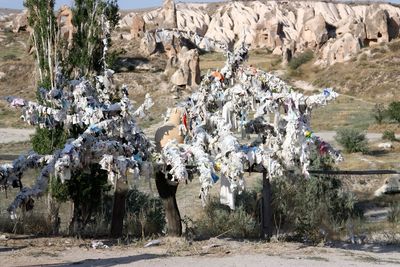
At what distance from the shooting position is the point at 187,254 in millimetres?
8344

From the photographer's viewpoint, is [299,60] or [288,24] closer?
[299,60]

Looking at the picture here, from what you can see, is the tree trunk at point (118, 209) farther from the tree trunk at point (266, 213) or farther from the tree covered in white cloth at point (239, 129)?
the tree trunk at point (266, 213)

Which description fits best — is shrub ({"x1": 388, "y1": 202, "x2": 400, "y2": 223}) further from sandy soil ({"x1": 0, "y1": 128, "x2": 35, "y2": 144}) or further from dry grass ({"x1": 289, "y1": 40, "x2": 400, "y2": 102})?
dry grass ({"x1": 289, "y1": 40, "x2": 400, "y2": 102})

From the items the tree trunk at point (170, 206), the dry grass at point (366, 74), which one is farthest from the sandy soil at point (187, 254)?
the dry grass at point (366, 74)

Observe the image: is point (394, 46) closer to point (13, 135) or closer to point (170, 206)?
point (13, 135)

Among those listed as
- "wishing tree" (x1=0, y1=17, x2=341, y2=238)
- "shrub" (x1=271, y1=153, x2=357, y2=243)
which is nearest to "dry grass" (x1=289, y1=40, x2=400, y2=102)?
"shrub" (x1=271, y1=153, x2=357, y2=243)

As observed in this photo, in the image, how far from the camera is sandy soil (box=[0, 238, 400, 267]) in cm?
779

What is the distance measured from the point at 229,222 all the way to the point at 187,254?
1968 millimetres

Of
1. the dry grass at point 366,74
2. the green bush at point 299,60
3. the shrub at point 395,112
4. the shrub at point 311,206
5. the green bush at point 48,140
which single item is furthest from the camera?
the green bush at point 299,60

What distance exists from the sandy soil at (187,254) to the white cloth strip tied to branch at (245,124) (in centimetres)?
79

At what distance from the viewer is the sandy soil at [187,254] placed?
25.6 feet

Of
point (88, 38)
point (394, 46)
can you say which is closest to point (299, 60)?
point (394, 46)

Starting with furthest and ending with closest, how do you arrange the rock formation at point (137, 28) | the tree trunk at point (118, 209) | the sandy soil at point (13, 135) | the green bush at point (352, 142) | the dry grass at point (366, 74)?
the rock formation at point (137, 28) < the dry grass at point (366, 74) < the sandy soil at point (13, 135) < the green bush at point (352, 142) < the tree trunk at point (118, 209)

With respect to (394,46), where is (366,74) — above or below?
below
